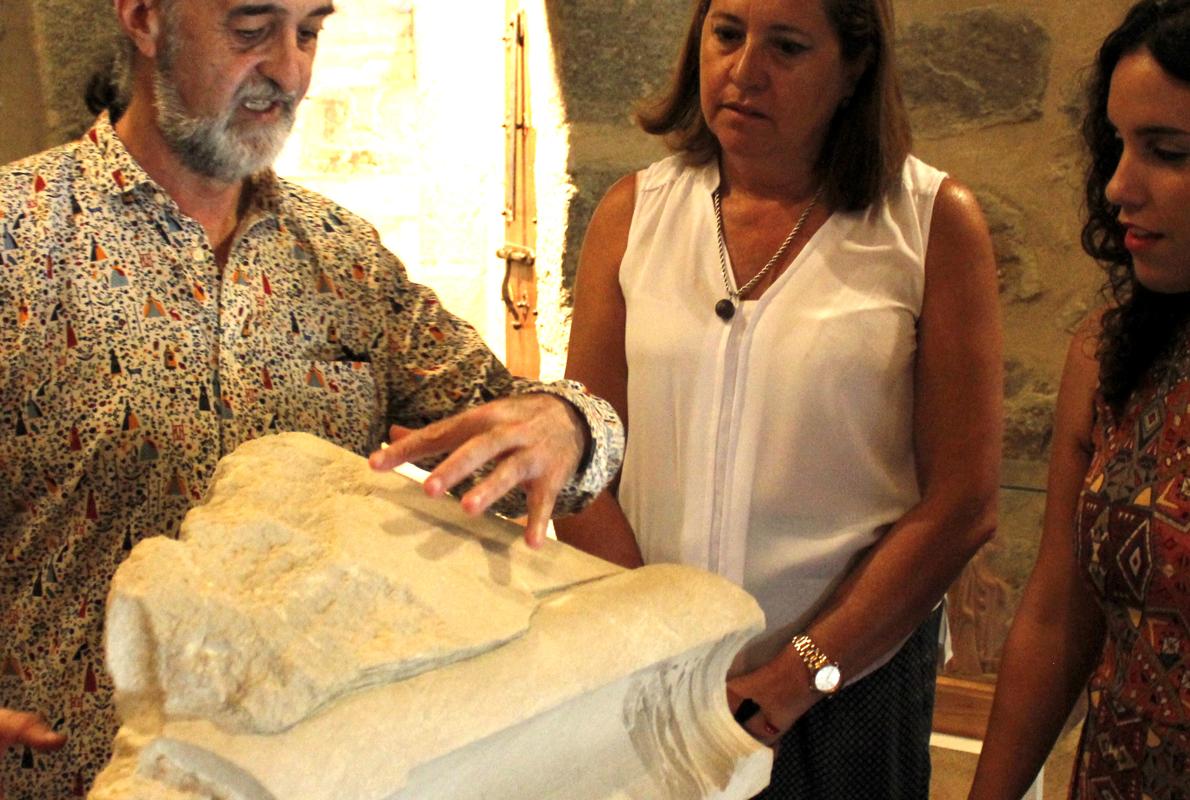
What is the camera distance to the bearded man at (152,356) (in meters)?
1.09

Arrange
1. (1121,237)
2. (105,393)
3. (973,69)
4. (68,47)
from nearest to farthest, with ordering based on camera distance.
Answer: (105,393) < (1121,237) < (68,47) < (973,69)

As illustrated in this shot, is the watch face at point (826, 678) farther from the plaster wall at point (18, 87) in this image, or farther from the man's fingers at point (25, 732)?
the plaster wall at point (18, 87)

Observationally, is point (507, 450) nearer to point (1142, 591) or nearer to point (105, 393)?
point (105, 393)

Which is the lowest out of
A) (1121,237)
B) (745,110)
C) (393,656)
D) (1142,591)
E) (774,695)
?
(774,695)

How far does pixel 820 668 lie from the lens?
140cm

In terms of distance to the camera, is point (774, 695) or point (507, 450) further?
point (774, 695)

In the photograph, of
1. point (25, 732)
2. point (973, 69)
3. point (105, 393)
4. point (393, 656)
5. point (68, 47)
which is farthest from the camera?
point (973, 69)

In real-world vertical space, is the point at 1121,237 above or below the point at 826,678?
above

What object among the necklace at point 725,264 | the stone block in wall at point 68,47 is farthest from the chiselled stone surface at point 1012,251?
the stone block in wall at point 68,47

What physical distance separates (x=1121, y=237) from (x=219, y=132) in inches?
39.3

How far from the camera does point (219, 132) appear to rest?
3.81ft

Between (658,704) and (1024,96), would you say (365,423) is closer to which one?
(658,704)

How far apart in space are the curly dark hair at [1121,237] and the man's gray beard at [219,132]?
2.82ft

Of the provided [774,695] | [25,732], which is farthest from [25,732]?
[774,695]
